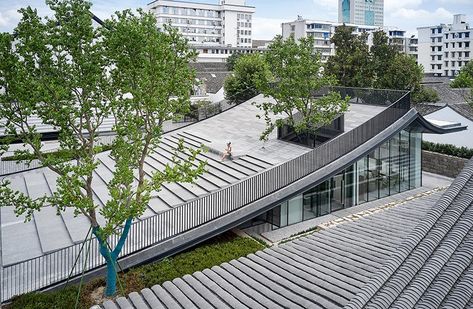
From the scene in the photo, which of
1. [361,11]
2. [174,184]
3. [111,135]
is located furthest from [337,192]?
[361,11]

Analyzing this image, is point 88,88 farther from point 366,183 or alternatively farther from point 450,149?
point 450,149

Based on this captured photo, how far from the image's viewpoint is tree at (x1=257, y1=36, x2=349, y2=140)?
68.1ft

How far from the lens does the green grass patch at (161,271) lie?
10844 mm

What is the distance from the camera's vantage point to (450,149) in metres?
24.6

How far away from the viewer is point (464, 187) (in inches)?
305

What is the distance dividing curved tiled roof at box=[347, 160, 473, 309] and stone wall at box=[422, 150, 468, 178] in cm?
1758

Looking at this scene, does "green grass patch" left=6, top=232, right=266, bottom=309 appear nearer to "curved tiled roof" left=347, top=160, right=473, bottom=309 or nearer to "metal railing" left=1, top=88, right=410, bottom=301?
"metal railing" left=1, top=88, right=410, bottom=301

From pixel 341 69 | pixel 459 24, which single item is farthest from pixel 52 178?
pixel 459 24

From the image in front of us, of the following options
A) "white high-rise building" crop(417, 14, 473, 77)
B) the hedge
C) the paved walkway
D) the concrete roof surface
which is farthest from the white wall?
the paved walkway

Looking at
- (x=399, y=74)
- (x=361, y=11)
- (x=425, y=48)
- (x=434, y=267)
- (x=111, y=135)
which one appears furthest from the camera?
(x=361, y=11)

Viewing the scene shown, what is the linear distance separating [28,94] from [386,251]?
9.13m

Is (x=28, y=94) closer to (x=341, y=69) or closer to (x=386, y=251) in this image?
(x=386, y=251)

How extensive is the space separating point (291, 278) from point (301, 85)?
41.5ft

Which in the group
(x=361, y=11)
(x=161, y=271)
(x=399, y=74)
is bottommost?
(x=161, y=271)
